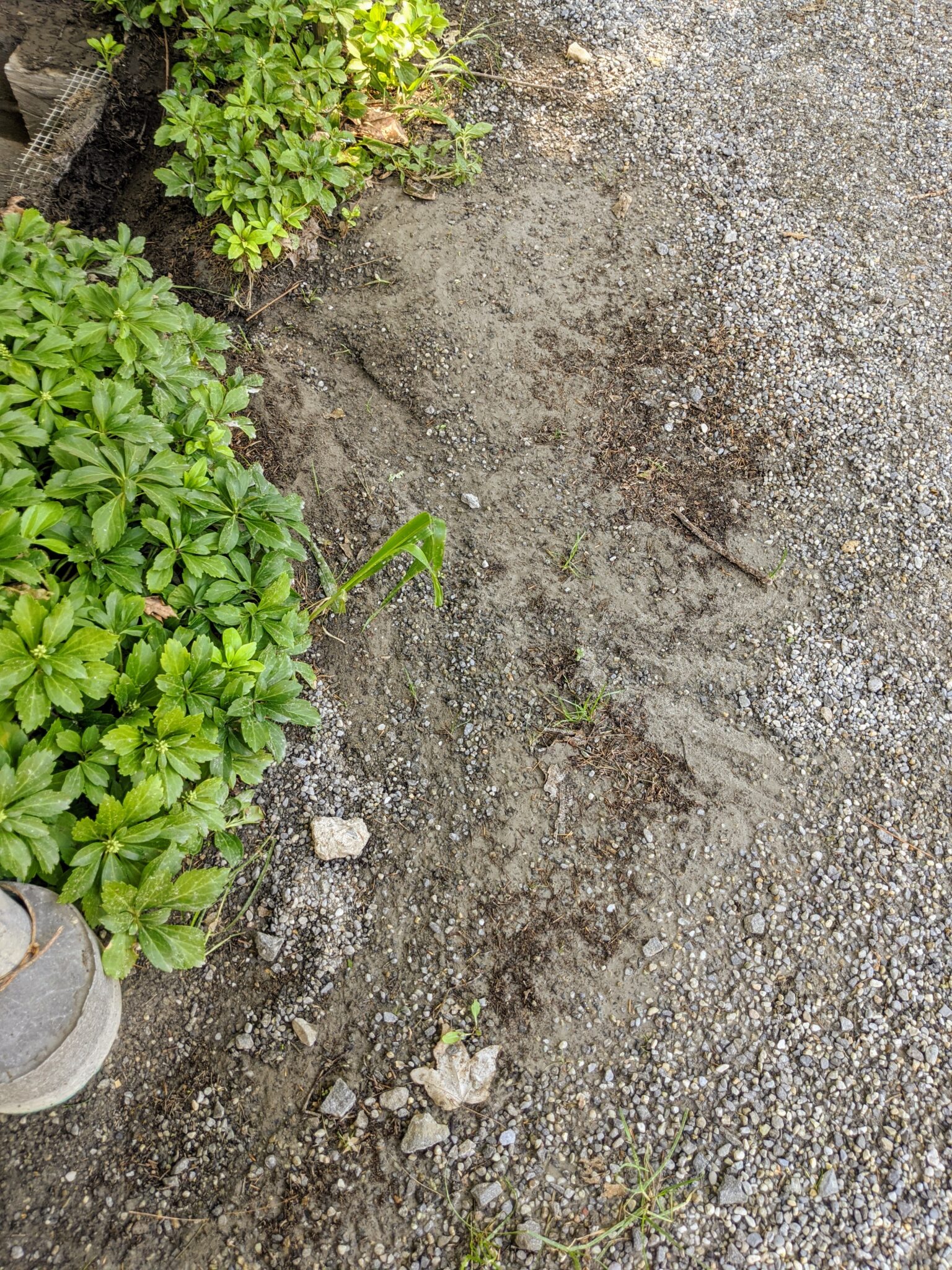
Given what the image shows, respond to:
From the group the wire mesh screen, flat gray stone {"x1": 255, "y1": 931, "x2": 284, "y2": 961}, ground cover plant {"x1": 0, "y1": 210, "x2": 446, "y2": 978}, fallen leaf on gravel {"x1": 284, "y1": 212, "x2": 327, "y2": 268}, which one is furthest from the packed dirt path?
the wire mesh screen

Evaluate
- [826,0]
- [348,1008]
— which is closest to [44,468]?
[348,1008]

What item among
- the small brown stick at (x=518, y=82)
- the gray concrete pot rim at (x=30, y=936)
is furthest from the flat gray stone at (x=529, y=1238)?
the small brown stick at (x=518, y=82)

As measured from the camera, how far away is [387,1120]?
226cm

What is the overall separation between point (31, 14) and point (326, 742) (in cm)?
371

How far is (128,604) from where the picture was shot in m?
2.14

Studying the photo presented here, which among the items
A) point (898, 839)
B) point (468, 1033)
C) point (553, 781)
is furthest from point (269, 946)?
point (898, 839)

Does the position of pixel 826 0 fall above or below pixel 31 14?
below

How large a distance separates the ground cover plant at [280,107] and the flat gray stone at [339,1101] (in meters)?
2.91

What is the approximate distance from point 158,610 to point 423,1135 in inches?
62.3

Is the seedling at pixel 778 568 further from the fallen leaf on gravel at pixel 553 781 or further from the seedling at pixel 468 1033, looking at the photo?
the seedling at pixel 468 1033

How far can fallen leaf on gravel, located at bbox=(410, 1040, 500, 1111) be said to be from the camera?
2.27 meters

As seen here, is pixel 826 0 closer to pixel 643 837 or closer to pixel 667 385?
pixel 667 385

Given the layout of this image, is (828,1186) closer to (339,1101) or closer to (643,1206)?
(643,1206)

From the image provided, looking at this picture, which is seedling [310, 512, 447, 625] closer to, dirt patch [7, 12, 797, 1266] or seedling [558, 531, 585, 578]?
dirt patch [7, 12, 797, 1266]
